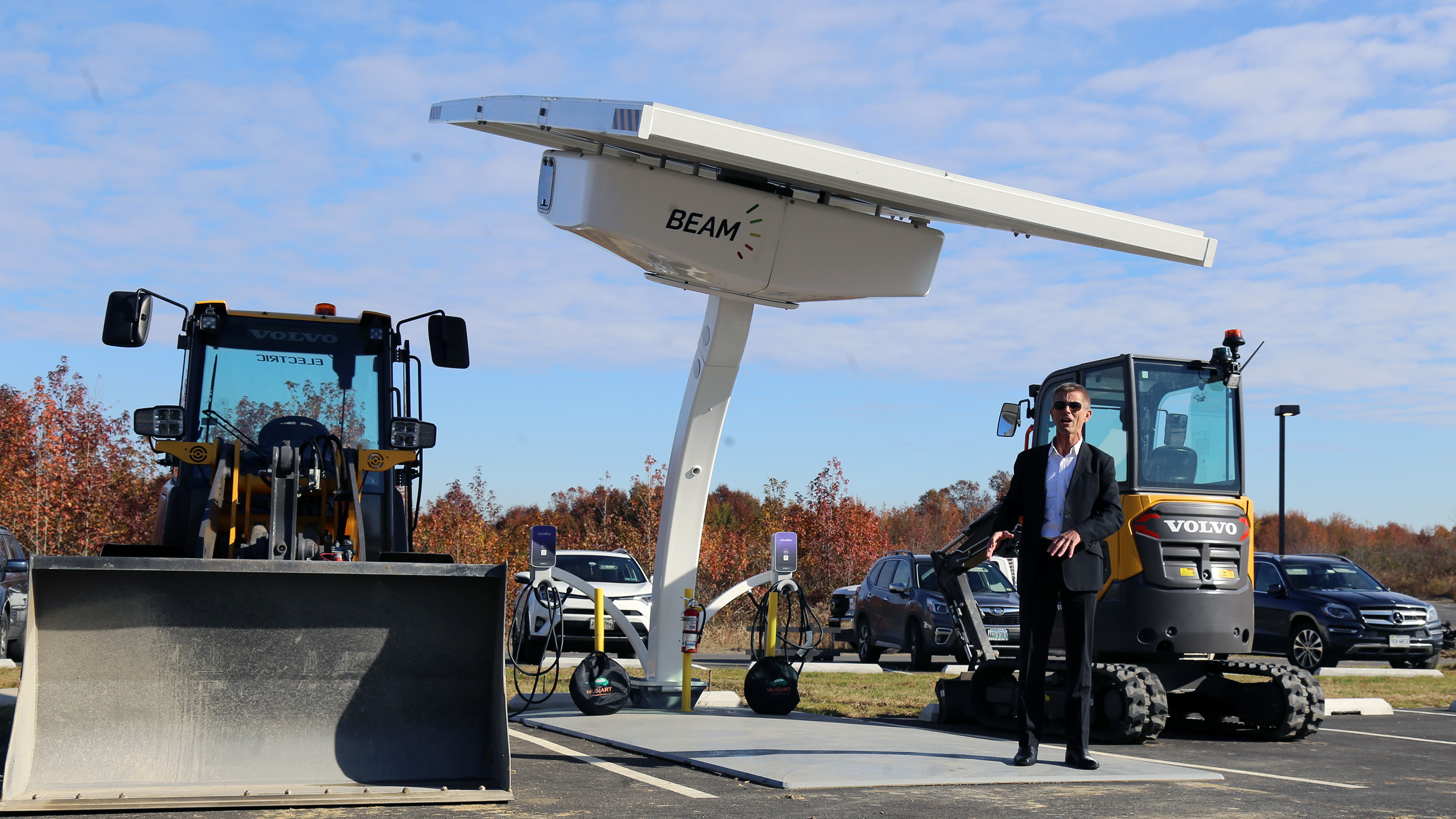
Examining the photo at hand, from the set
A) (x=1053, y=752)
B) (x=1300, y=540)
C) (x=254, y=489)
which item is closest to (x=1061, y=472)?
(x=1053, y=752)

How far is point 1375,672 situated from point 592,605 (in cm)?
1037

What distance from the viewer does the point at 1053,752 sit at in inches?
309

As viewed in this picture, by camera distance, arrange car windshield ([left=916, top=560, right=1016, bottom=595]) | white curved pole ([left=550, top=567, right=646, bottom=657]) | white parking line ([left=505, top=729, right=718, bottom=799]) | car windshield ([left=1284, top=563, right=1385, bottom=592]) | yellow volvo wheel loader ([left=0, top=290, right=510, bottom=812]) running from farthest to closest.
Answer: car windshield ([left=916, top=560, right=1016, bottom=595]), car windshield ([left=1284, top=563, right=1385, bottom=592]), white curved pole ([left=550, top=567, right=646, bottom=657]), white parking line ([left=505, top=729, right=718, bottom=799]), yellow volvo wheel loader ([left=0, top=290, right=510, bottom=812])

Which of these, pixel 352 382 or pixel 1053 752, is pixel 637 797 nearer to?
pixel 1053 752

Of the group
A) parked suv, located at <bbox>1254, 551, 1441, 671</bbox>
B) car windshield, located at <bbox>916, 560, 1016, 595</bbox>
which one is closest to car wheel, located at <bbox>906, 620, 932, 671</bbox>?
car windshield, located at <bbox>916, 560, 1016, 595</bbox>

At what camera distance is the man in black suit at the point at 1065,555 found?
6969 millimetres

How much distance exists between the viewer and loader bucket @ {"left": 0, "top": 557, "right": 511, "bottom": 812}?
5.59m

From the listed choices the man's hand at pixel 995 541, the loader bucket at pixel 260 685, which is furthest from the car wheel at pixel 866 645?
the loader bucket at pixel 260 685

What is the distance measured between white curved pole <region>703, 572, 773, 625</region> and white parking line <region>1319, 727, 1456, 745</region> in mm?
4639

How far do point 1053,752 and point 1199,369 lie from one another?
3649 mm

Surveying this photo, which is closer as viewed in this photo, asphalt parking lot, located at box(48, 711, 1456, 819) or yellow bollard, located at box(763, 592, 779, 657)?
asphalt parking lot, located at box(48, 711, 1456, 819)

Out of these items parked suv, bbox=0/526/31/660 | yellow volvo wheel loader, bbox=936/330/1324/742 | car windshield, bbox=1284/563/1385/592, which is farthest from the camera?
car windshield, bbox=1284/563/1385/592

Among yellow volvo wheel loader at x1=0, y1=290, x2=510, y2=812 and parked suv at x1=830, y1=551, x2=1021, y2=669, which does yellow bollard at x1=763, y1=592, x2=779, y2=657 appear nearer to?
yellow volvo wheel loader at x1=0, y1=290, x2=510, y2=812

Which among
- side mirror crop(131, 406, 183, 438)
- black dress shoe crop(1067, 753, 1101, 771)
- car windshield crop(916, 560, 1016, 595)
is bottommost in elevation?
black dress shoe crop(1067, 753, 1101, 771)
